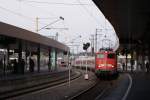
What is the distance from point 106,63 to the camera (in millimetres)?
48562

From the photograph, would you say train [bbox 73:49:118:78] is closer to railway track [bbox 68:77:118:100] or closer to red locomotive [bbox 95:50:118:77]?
red locomotive [bbox 95:50:118:77]

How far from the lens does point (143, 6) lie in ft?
105

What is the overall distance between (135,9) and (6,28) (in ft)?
34.1

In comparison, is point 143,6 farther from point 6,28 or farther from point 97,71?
point 97,71

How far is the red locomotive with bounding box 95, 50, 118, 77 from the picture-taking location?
158 feet

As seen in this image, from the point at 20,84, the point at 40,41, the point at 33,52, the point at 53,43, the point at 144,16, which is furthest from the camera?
the point at 53,43

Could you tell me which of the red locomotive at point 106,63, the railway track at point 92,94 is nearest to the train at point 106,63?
the red locomotive at point 106,63

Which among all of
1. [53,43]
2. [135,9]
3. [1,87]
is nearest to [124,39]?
[53,43]

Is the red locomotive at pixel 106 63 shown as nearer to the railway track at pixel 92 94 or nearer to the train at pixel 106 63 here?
the train at pixel 106 63

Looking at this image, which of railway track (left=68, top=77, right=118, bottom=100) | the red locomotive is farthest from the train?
railway track (left=68, top=77, right=118, bottom=100)

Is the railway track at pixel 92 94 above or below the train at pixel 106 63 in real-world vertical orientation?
below

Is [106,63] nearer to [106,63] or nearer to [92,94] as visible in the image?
[106,63]

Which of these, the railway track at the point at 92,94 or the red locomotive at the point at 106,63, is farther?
the red locomotive at the point at 106,63

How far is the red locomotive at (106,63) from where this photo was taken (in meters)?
48.1
